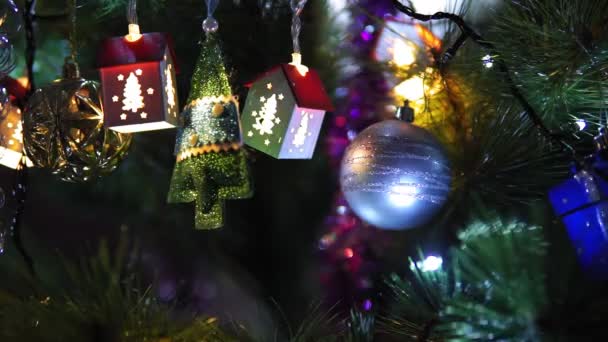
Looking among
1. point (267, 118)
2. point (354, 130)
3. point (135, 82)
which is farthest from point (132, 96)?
point (354, 130)

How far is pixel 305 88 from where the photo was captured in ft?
2.20

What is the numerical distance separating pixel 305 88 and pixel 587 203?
283 mm

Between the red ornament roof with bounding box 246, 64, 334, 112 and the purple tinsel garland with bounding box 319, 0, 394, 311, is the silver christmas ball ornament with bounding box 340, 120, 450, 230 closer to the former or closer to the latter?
the red ornament roof with bounding box 246, 64, 334, 112

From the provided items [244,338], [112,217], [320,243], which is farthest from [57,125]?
[112,217]

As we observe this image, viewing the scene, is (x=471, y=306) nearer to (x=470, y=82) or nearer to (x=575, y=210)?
(x=575, y=210)

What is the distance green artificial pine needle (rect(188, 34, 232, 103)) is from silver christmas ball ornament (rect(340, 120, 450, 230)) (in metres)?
0.16

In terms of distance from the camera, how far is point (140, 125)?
64 centimetres

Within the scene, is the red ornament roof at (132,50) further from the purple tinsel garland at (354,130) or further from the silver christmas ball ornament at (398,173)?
the purple tinsel garland at (354,130)

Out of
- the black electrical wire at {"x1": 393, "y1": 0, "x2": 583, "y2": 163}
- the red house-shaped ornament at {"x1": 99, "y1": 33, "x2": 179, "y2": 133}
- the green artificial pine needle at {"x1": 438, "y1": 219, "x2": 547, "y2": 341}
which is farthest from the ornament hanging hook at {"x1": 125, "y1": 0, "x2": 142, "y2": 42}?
the green artificial pine needle at {"x1": 438, "y1": 219, "x2": 547, "y2": 341}

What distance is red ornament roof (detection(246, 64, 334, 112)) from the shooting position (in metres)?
0.66

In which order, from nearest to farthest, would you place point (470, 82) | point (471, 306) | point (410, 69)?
point (471, 306) < point (470, 82) < point (410, 69)

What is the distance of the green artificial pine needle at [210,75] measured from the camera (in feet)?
2.24

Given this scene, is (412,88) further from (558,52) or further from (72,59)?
(72,59)

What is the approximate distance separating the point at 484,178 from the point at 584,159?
199mm
